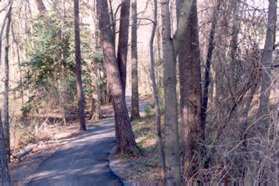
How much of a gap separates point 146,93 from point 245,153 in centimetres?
2976

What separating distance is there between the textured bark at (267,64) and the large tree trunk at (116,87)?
7.32 m

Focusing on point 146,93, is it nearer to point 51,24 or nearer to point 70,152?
point 51,24

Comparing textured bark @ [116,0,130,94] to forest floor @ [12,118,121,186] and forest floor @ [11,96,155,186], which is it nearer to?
forest floor @ [11,96,155,186]

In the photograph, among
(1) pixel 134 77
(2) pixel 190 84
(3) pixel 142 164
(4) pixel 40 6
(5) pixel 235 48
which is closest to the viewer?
(5) pixel 235 48

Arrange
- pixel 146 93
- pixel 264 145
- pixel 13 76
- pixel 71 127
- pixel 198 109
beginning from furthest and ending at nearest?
pixel 146 93 < pixel 13 76 < pixel 71 127 < pixel 198 109 < pixel 264 145

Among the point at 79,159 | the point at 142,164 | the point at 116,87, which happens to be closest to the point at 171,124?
the point at 142,164

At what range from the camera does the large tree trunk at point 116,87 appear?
13.9 metres

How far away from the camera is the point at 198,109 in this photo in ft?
30.1

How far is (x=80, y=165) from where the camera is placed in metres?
13.9

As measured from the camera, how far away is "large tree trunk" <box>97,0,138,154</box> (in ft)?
45.6

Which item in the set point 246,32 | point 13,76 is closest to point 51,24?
point 13,76

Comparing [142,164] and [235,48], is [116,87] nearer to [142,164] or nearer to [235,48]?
[142,164]

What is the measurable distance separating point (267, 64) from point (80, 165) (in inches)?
326

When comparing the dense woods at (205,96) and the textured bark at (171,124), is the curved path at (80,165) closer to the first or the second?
the dense woods at (205,96)
